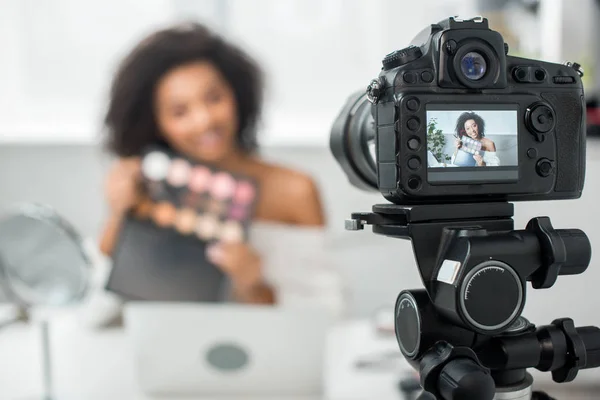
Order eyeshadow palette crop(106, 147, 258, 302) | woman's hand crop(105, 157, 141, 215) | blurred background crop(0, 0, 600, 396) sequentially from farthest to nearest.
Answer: blurred background crop(0, 0, 600, 396), woman's hand crop(105, 157, 141, 215), eyeshadow palette crop(106, 147, 258, 302)

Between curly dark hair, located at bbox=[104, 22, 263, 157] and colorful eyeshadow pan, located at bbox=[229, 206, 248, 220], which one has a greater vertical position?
curly dark hair, located at bbox=[104, 22, 263, 157]

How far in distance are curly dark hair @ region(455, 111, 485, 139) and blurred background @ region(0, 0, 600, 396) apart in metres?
0.92

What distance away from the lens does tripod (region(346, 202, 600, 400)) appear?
0.43m

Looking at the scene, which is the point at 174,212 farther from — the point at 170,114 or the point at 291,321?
the point at 291,321

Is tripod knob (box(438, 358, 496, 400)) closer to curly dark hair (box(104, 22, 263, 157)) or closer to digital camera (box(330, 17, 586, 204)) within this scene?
digital camera (box(330, 17, 586, 204))

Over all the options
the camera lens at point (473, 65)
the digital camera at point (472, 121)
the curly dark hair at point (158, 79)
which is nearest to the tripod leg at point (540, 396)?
the digital camera at point (472, 121)

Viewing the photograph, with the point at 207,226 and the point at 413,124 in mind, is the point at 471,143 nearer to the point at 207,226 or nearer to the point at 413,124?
the point at 413,124

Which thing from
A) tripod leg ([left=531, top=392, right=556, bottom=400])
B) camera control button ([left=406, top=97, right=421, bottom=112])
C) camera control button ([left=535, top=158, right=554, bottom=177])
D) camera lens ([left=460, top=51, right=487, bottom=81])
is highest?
camera lens ([left=460, top=51, right=487, bottom=81])

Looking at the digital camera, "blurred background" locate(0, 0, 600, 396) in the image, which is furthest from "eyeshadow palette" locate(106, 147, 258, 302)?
the digital camera

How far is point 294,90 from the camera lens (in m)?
1.68

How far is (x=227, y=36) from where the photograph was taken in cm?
148

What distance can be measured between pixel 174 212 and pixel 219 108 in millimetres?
287

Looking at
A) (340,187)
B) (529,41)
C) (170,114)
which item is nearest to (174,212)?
(170,114)

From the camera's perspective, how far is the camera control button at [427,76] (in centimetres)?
44
